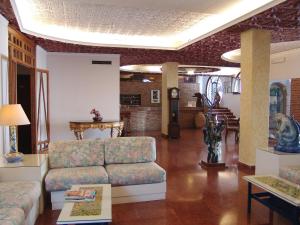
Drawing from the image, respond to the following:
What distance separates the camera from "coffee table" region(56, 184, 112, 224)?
2.20 m

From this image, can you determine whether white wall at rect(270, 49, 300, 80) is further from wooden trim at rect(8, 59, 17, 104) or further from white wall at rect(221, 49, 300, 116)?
wooden trim at rect(8, 59, 17, 104)

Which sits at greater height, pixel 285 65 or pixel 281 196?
pixel 285 65

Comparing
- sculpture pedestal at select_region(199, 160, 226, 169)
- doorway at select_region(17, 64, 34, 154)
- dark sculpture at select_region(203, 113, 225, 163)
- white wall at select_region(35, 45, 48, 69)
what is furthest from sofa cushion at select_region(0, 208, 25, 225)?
white wall at select_region(35, 45, 48, 69)

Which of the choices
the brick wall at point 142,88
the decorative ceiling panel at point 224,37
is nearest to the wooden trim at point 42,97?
the decorative ceiling panel at point 224,37

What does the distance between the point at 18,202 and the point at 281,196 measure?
242 centimetres

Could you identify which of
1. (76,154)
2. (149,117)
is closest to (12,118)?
(76,154)

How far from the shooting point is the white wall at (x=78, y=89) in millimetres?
7461

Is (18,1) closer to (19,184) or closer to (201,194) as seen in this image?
(19,184)

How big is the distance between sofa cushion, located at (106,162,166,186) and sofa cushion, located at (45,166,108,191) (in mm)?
118

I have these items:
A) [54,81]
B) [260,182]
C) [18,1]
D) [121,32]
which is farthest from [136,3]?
[54,81]

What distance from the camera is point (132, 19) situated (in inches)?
202

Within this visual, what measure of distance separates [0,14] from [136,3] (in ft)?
6.33

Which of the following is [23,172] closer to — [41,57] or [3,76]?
[3,76]

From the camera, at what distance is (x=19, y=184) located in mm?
2920
